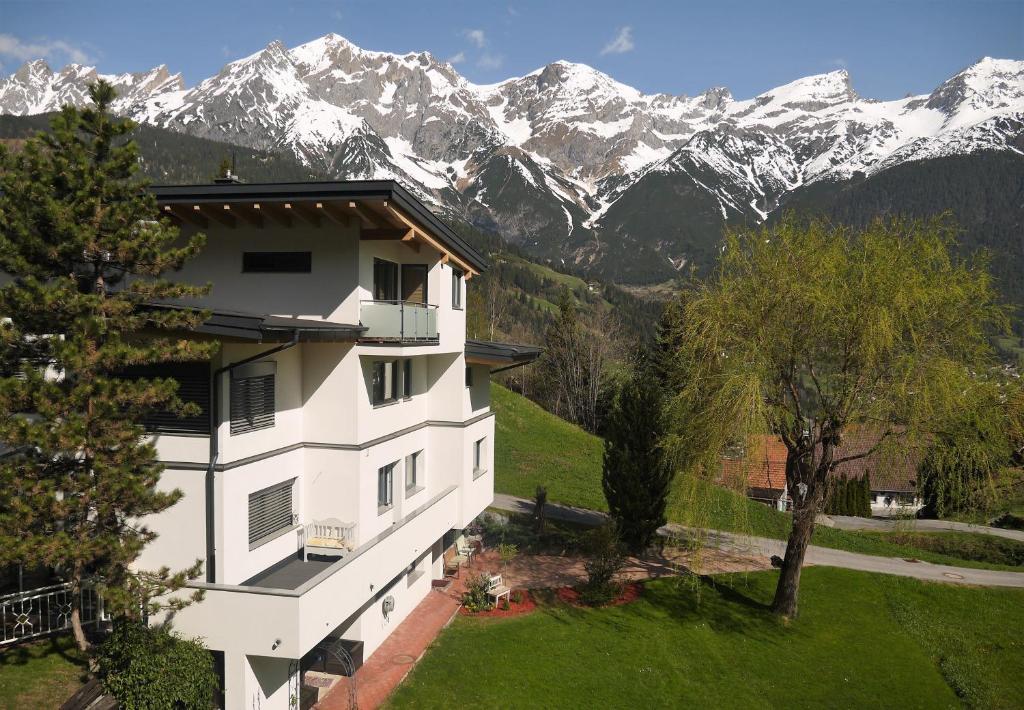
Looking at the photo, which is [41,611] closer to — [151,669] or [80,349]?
[151,669]

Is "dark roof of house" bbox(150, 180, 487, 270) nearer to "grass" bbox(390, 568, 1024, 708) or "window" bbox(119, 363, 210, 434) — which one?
"window" bbox(119, 363, 210, 434)

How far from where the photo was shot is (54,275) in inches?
403

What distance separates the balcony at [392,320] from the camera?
603 inches

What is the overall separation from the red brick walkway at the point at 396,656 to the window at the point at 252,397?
567cm

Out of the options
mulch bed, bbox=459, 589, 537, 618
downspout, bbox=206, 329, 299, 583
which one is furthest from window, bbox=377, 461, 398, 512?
downspout, bbox=206, 329, 299, 583

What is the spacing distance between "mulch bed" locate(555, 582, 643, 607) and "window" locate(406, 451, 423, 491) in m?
5.65

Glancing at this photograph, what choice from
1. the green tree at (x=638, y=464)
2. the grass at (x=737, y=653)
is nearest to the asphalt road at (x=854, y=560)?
the green tree at (x=638, y=464)

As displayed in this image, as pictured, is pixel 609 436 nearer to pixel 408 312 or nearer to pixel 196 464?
pixel 408 312

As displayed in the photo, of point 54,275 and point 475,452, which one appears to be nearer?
point 54,275

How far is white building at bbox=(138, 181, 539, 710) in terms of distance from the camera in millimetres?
12133

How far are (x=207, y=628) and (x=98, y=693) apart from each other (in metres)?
1.73

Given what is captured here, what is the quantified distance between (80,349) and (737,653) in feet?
54.8

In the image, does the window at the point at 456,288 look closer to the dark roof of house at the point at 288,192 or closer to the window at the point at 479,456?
Answer: the window at the point at 479,456

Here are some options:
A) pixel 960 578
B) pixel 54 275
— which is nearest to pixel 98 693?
pixel 54 275
